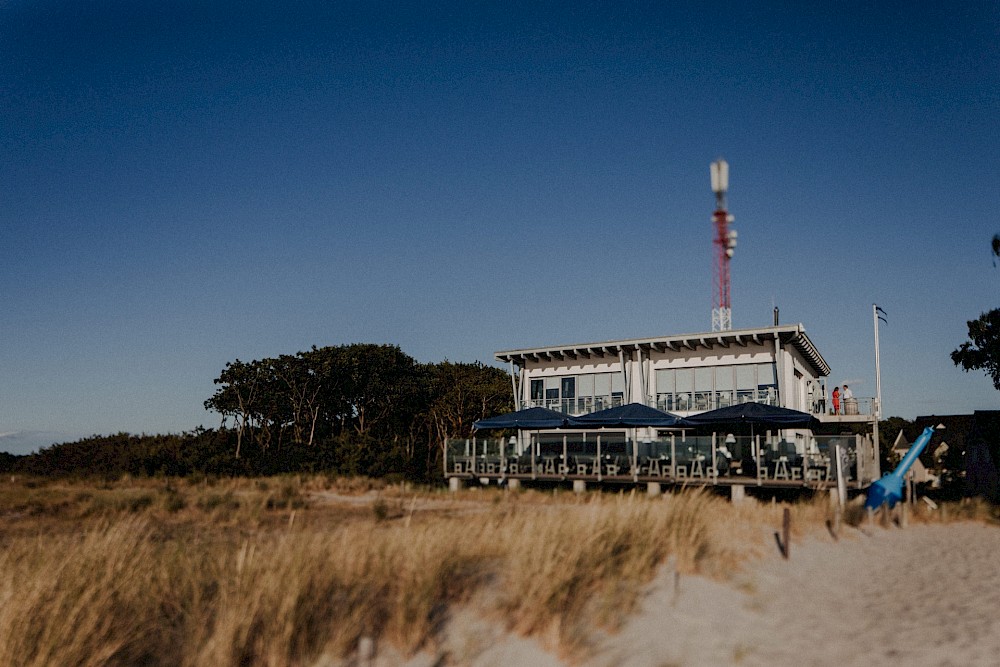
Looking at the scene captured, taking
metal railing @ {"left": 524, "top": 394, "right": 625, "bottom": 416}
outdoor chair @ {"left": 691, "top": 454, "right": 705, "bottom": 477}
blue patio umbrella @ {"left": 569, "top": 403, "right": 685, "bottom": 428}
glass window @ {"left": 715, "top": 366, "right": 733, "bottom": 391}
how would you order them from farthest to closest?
metal railing @ {"left": 524, "top": 394, "right": 625, "bottom": 416}
glass window @ {"left": 715, "top": 366, "right": 733, "bottom": 391}
blue patio umbrella @ {"left": 569, "top": 403, "right": 685, "bottom": 428}
outdoor chair @ {"left": 691, "top": 454, "right": 705, "bottom": 477}

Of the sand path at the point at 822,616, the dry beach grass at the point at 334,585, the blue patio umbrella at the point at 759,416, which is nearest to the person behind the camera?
the dry beach grass at the point at 334,585

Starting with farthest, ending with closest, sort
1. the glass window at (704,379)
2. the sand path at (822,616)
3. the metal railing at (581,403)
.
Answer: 1. the metal railing at (581,403)
2. the glass window at (704,379)
3. the sand path at (822,616)

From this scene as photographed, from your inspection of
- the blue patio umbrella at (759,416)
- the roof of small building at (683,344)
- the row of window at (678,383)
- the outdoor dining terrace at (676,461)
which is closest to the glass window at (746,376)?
the row of window at (678,383)

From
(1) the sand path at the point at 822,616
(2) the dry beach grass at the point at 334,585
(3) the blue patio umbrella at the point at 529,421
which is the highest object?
(3) the blue patio umbrella at the point at 529,421

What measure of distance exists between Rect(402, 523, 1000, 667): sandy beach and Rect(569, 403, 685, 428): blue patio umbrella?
9509 mm

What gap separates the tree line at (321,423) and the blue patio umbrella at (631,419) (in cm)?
965

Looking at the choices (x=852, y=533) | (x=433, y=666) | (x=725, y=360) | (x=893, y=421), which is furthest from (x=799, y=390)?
(x=893, y=421)

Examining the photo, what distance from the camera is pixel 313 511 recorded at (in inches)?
719

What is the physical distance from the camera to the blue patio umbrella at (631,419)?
21.5m

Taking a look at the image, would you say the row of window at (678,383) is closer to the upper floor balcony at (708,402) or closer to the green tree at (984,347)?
the upper floor balcony at (708,402)

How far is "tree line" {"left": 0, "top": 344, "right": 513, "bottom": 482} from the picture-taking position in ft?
106

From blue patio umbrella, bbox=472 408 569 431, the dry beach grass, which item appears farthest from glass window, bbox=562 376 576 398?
the dry beach grass

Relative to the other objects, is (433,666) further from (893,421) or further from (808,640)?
(893,421)

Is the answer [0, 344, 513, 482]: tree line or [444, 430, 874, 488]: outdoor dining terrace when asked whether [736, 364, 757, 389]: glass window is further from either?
[0, 344, 513, 482]: tree line
